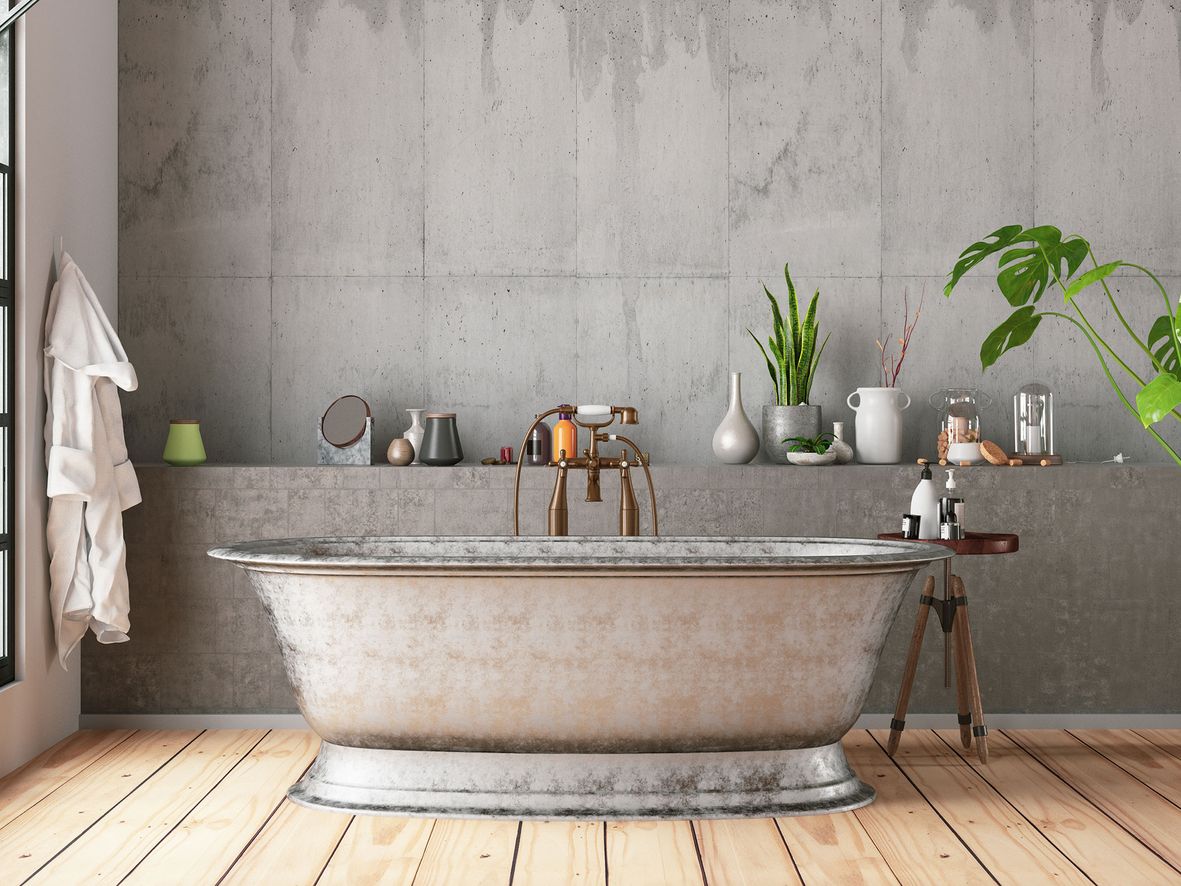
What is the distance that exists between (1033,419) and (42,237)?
342 centimetres

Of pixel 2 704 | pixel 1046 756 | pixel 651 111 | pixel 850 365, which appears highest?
pixel 651 111

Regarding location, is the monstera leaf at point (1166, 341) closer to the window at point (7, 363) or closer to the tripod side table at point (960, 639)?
the tripod side table at point (960, 639)

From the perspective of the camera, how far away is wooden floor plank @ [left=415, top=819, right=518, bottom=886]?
105 inches

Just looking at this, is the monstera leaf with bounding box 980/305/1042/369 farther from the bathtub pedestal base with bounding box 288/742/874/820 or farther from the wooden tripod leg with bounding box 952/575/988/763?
the bathtub pedestal base with bounding box 288/742/874/820

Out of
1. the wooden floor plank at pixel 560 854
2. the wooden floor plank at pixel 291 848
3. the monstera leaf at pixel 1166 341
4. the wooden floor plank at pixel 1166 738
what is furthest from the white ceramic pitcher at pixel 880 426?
the wooden floor plank at pixel 291 848

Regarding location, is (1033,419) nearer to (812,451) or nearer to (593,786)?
(812,451)

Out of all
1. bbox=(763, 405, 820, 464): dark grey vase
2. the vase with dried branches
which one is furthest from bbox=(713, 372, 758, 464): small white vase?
the vase with dried branches

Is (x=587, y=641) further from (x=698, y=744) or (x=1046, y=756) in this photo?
(x=1046, y=756)

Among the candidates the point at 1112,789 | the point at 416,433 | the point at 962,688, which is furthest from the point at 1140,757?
the point at 416,433

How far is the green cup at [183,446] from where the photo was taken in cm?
429

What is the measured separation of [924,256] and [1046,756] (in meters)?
1.83

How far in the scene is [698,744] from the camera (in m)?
3.06

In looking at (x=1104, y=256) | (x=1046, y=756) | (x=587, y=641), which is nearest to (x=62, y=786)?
(x=587, y=641)

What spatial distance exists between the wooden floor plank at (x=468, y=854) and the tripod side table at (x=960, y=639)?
1.36 meters
